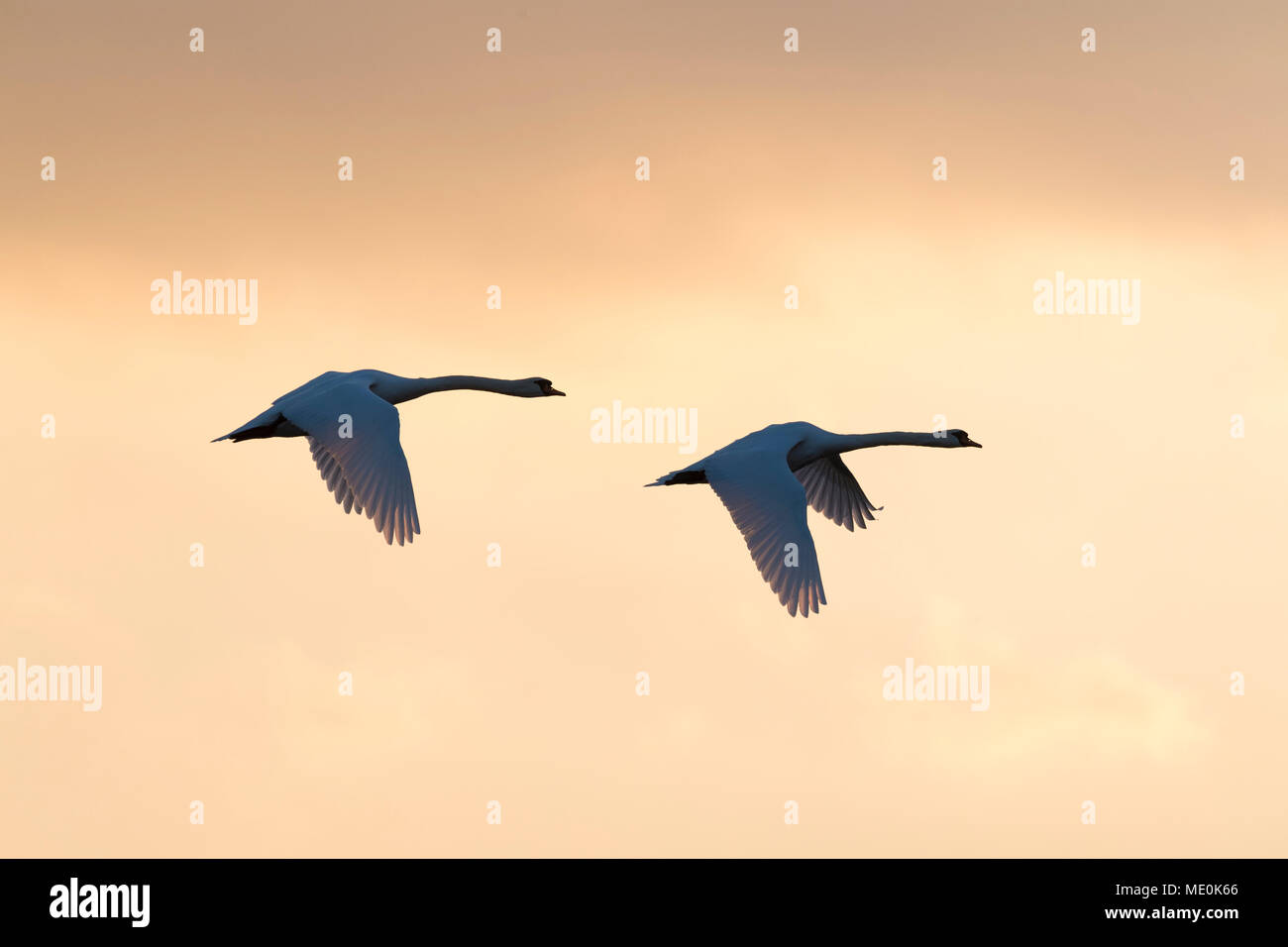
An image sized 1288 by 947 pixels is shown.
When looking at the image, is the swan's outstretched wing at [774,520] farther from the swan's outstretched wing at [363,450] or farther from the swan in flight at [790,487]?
the swan's outstretched wing at [363,450]

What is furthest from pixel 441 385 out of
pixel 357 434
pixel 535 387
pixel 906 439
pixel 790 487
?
pixel 906 439

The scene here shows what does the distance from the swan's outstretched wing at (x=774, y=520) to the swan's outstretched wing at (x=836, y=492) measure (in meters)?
3.79

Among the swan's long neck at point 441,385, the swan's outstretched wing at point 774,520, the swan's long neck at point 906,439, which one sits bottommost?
the swan's outstretched wing at point 774,520

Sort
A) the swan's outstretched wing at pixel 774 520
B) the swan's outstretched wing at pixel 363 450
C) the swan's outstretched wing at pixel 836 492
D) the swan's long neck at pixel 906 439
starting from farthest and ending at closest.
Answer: the swan's outstretched wing at pixel 836 492, the swan's long neck at pixel 906 439, the swan's outstretched wing at pixel 774 520, the swan's outstretched wing at pixel 363 450

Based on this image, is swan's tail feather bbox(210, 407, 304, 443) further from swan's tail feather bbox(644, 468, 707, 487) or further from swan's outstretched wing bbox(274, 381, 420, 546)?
swan's tail feather bbox(644, 468, 707, 487)

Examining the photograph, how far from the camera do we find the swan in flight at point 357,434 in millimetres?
33875

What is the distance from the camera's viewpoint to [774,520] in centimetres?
3541

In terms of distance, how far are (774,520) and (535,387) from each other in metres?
5.60

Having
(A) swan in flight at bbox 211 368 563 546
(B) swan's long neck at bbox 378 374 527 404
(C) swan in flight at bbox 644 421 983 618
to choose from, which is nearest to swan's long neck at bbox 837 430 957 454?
(C) swan in flight at bbox 644 421 983 618

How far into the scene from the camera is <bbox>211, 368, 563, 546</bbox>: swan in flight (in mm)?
33875

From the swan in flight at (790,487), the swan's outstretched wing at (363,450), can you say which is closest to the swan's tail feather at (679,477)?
the swan in flight at (790,487)

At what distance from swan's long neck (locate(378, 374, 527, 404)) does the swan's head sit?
3 centimetres
